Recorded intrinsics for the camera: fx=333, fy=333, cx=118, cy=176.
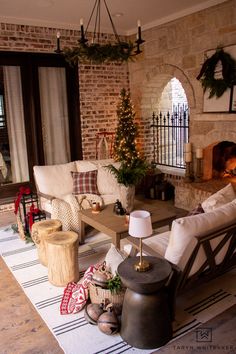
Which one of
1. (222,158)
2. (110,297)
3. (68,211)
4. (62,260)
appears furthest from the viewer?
(222,158)

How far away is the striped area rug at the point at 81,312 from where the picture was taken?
2.47 meters

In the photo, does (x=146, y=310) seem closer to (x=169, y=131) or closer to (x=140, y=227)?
(x=140, y=227)

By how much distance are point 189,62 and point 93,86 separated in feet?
6.44

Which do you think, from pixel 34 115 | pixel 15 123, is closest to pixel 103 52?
pixel 34 115

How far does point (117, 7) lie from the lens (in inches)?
201

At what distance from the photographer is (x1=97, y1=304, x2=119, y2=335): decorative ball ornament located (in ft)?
8.29

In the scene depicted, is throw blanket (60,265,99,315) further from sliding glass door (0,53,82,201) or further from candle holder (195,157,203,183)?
sliding glass door (0,53,82,201)

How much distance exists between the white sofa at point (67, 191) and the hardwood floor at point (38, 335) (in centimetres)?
147

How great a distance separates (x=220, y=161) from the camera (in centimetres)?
585

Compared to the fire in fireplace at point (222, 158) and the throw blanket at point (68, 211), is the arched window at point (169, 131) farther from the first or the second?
the throw blanket at point (68, 211)

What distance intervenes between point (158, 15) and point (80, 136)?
257 centimetres

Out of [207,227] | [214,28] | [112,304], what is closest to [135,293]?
[112,304]

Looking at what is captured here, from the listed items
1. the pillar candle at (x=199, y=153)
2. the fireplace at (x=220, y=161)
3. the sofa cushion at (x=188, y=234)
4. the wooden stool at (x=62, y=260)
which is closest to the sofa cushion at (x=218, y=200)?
the sofa cushion at (x=188, y=234)

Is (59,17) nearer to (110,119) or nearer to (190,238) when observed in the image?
(110,119)
